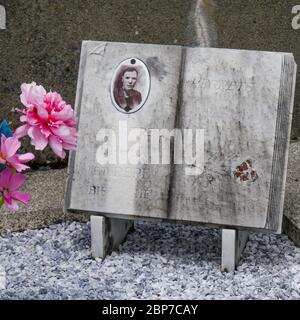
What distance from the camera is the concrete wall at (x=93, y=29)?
12.0ft

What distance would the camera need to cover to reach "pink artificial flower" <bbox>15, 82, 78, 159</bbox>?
1.72 m

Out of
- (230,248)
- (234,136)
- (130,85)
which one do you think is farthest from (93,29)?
(230,248)

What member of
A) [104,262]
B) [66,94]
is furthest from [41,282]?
[66,94]

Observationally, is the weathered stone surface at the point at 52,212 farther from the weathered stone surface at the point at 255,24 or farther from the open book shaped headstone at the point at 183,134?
the weathered stone surface at the point at 255,24

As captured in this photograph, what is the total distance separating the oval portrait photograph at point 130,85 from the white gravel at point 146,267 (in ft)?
1.94

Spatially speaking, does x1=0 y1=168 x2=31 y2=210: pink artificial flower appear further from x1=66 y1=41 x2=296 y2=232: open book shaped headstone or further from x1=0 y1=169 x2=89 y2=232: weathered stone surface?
x1=0 y1=169 x2=89 y2=232: weathered stone surface

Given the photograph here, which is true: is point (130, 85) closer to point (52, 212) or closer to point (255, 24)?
point (52, 212)

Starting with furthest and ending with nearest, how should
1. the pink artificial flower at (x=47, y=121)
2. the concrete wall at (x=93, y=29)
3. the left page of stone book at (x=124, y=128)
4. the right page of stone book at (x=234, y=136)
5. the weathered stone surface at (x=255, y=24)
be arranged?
Result: the weathered stone surface at (x=255, y=24) → the concrete wall at (x=93, y=29) → the left page of stone book at (x=124, y=128) → the right page of stone book at (x=234, y=136) → the pink artificial flower at (x=47, y=121)

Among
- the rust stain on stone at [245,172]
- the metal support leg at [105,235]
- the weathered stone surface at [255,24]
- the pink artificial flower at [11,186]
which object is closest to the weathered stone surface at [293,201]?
the rust stain on stone at [245,172]

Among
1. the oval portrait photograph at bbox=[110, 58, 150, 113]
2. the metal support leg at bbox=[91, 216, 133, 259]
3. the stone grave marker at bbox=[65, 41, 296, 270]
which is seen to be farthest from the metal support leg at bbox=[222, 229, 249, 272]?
the oval portrait photograph at bbox=[110, 58, 150, 113]

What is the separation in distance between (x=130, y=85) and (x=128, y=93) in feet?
0.10

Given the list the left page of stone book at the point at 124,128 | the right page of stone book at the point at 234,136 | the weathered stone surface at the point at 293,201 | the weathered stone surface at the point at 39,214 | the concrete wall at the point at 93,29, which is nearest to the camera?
the right page of stone book at the point at 234,136

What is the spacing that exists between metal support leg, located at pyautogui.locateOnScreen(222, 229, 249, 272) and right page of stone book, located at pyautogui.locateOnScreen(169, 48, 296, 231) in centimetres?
4

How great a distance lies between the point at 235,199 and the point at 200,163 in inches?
7.1
